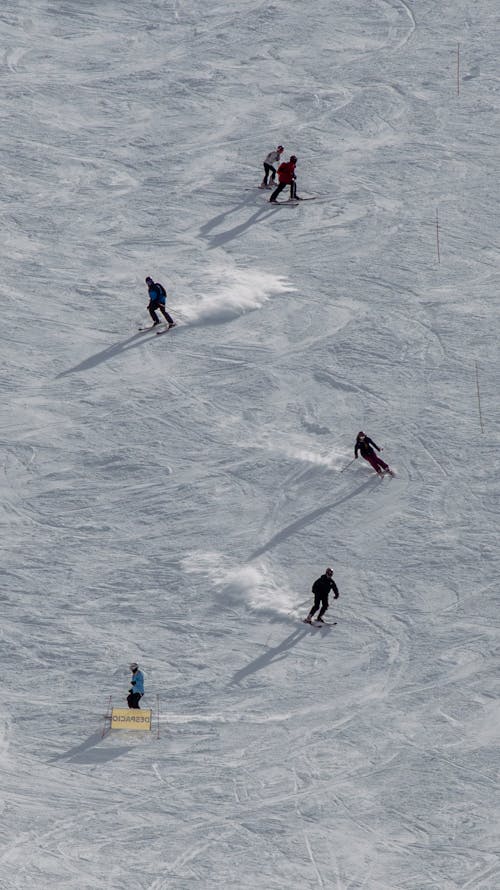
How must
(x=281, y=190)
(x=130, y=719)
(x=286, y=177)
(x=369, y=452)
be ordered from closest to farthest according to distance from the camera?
(x=130, y=719) → (x=369, y=452) → (x=286, y=177) → (x=281, y=190)

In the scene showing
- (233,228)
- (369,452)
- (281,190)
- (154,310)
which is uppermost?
(281,190)

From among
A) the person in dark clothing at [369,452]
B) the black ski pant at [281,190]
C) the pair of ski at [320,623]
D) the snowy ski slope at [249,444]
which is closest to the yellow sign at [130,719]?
the snowy ski slope at [249,444]

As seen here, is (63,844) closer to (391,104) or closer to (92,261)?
(92,261)

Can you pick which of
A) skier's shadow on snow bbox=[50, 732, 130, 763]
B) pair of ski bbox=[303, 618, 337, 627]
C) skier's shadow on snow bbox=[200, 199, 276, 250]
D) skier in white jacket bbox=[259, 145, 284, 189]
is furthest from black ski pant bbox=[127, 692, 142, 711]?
skier in white jacket bbox=[259, 145, 284, 189]

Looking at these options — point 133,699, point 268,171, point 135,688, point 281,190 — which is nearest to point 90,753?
point 133,699

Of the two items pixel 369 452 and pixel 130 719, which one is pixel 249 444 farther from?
pixel 130 719

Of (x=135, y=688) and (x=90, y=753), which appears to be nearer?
(x=90, y=753)
